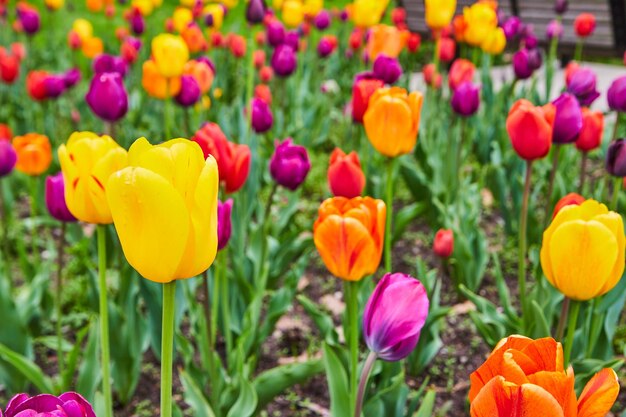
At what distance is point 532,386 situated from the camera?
673 mm

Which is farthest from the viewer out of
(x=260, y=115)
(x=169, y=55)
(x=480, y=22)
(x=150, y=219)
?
(x=480, y=22)

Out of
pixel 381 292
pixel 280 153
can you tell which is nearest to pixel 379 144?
pixel 280 153

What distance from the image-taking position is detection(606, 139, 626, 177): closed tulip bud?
1.74 meters

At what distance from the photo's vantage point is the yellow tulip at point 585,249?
1163 millimetres

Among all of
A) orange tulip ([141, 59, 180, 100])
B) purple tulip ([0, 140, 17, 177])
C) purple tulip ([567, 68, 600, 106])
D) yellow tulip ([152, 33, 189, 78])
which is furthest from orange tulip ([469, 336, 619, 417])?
orange tulip ([141, 59, 180, 100])

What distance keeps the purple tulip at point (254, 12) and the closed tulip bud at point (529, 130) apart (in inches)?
66.3

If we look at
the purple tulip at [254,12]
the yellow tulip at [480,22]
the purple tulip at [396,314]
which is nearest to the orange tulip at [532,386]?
the purple tulip at [396,314]

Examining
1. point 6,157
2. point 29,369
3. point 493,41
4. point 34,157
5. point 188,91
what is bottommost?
point 29,369

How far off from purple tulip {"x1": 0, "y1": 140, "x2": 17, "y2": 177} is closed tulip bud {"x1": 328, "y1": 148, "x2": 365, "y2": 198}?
3.23 ft

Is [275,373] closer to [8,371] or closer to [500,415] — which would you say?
[8,371]

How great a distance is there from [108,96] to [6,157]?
1.10 feet

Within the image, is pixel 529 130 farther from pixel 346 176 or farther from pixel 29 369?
pixel 29 369

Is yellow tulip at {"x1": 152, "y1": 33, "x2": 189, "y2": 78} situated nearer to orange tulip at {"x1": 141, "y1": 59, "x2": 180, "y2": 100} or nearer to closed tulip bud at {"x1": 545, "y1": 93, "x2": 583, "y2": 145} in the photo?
orange tulip at {"x1": 141, "y1": 59, "x2": 180, "y2": 100}

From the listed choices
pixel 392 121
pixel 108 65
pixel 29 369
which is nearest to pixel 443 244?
pixel 392 121
